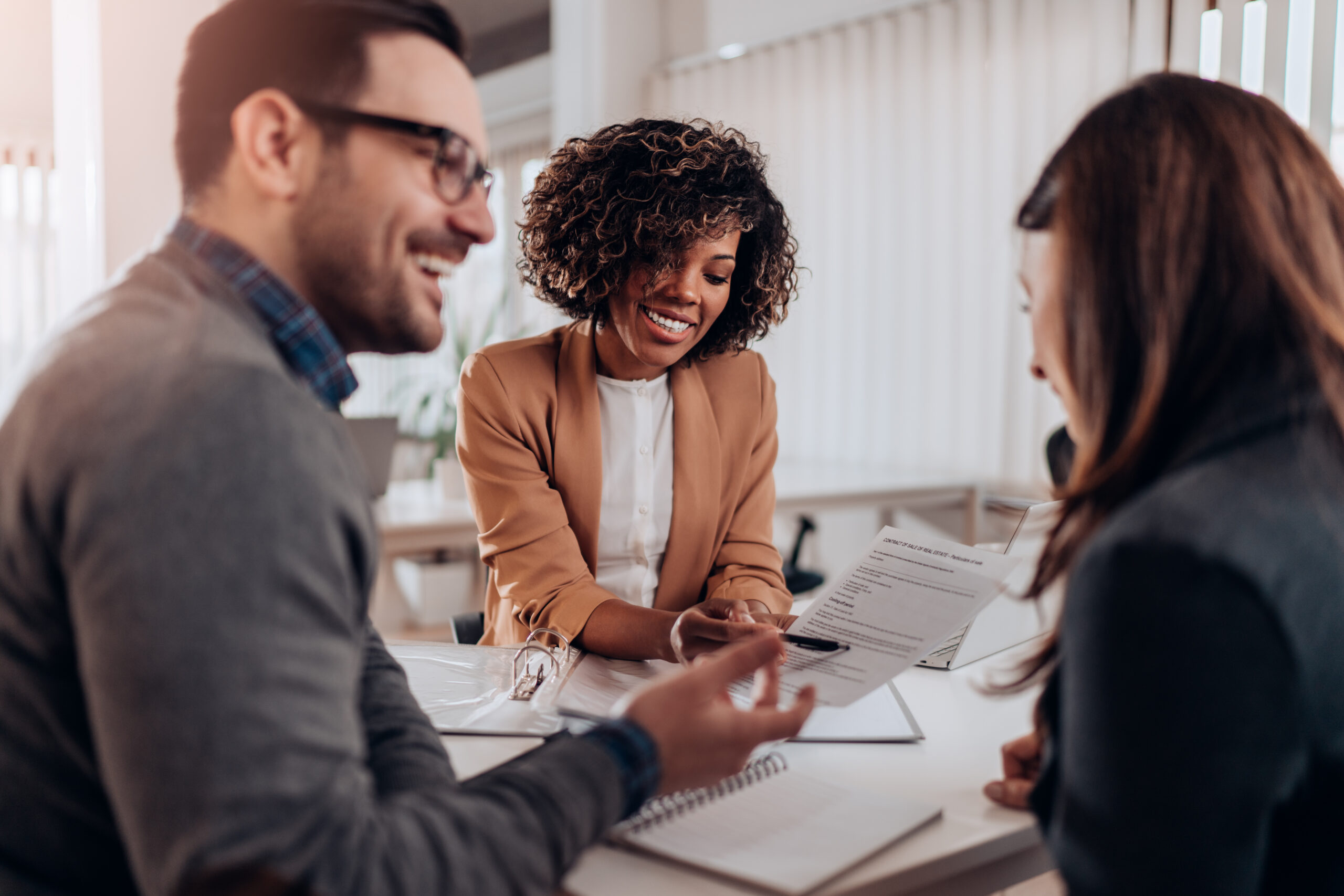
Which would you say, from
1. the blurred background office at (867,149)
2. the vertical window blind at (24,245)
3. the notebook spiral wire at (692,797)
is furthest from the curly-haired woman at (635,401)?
the vertical window blind at (24,245)

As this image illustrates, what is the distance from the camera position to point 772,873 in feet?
2.61

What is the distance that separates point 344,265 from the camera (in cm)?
76

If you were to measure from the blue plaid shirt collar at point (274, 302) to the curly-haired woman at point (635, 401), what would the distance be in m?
0.77

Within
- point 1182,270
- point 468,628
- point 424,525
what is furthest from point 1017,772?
point 424,525

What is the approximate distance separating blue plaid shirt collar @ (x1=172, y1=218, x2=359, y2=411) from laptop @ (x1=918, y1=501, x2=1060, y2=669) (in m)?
0.99

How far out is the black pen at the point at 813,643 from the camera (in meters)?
1.10

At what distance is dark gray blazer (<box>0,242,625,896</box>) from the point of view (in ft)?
1.77

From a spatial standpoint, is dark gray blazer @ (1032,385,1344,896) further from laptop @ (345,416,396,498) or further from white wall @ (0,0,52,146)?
white wall @ (0,0,52,146)

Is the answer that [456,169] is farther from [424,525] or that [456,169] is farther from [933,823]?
[424,525]

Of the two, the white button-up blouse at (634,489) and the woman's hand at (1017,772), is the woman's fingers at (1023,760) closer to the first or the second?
the woman's hand at (1017,772)

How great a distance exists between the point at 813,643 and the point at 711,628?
0.20 meters

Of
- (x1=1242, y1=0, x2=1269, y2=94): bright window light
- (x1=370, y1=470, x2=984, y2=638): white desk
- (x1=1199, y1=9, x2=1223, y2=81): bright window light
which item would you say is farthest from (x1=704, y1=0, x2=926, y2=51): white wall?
(x1=370, y1=470, x2=984, y2=638): white desk

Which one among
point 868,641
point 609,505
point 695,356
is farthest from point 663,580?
point 868,641

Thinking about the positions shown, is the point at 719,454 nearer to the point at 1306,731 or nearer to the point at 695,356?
the point at 695,356
